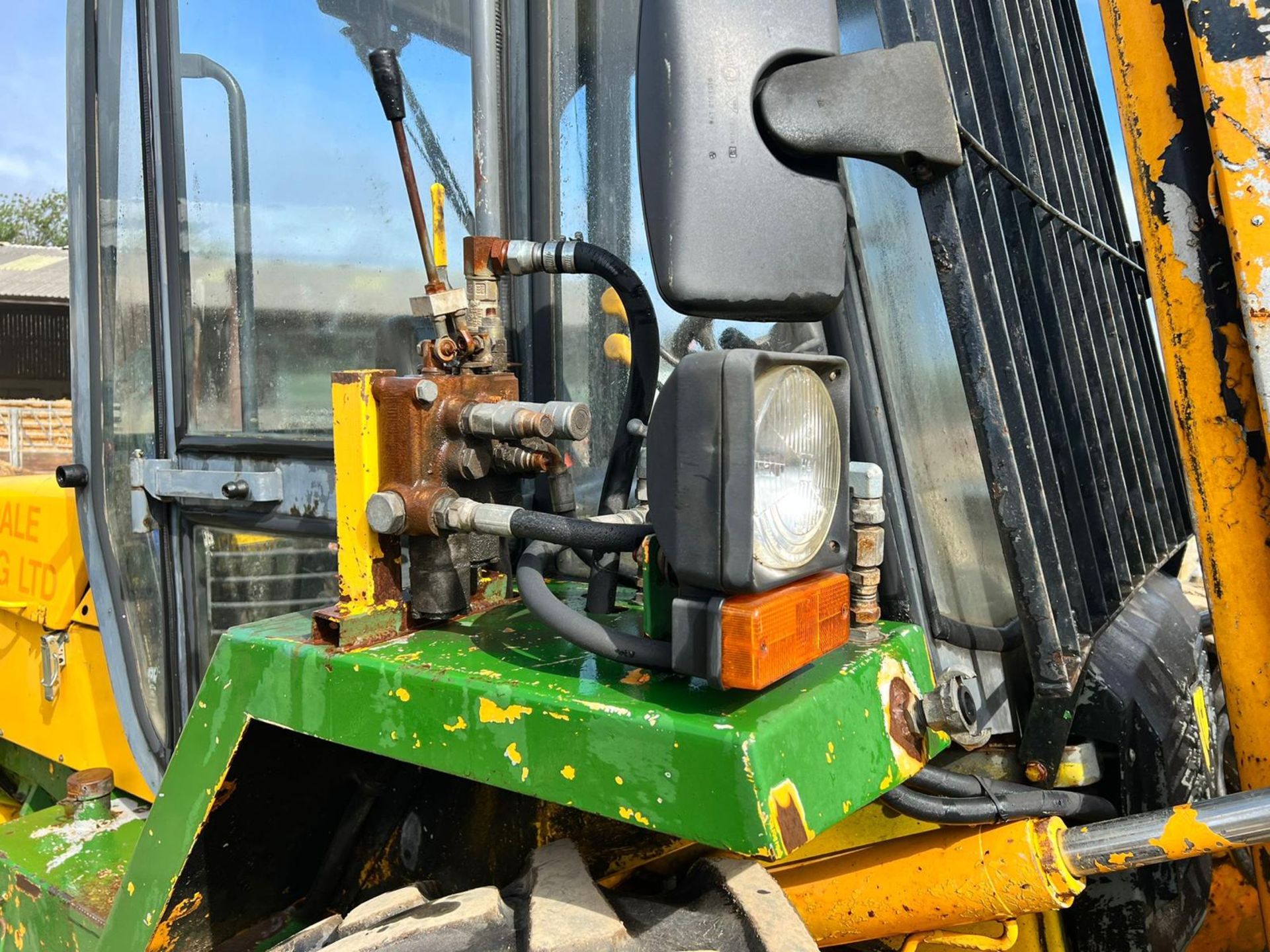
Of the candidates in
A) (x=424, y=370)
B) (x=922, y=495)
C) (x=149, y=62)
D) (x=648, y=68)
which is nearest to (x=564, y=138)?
(x=424, y=370)

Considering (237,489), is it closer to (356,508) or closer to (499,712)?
(356,508)

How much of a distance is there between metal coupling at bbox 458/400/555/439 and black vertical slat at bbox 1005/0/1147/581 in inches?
39.9

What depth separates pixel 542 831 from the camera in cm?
149

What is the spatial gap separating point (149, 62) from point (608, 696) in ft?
5.80

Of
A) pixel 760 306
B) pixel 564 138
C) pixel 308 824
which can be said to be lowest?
pixel 308 824

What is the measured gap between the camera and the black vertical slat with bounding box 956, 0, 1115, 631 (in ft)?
5.12

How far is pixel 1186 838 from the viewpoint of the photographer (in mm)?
1173

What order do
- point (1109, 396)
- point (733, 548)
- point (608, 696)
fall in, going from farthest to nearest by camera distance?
point (1109, 396), point (608, 696), point (733, 548)

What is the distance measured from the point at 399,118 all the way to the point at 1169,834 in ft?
4.54

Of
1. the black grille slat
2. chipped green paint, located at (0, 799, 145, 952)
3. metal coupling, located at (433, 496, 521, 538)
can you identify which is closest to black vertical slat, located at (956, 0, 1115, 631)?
the black grille slat

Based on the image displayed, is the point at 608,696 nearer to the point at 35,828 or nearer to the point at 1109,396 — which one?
the point at 1109,396

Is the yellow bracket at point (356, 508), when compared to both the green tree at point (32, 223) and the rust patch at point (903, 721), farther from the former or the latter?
the green tree at point (32, 223)

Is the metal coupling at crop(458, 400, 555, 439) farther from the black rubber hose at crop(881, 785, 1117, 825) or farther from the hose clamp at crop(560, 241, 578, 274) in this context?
the black rubber hose at crop(881, 785, 1117, 825)

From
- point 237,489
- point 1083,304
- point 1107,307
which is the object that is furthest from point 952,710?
point 237,489
